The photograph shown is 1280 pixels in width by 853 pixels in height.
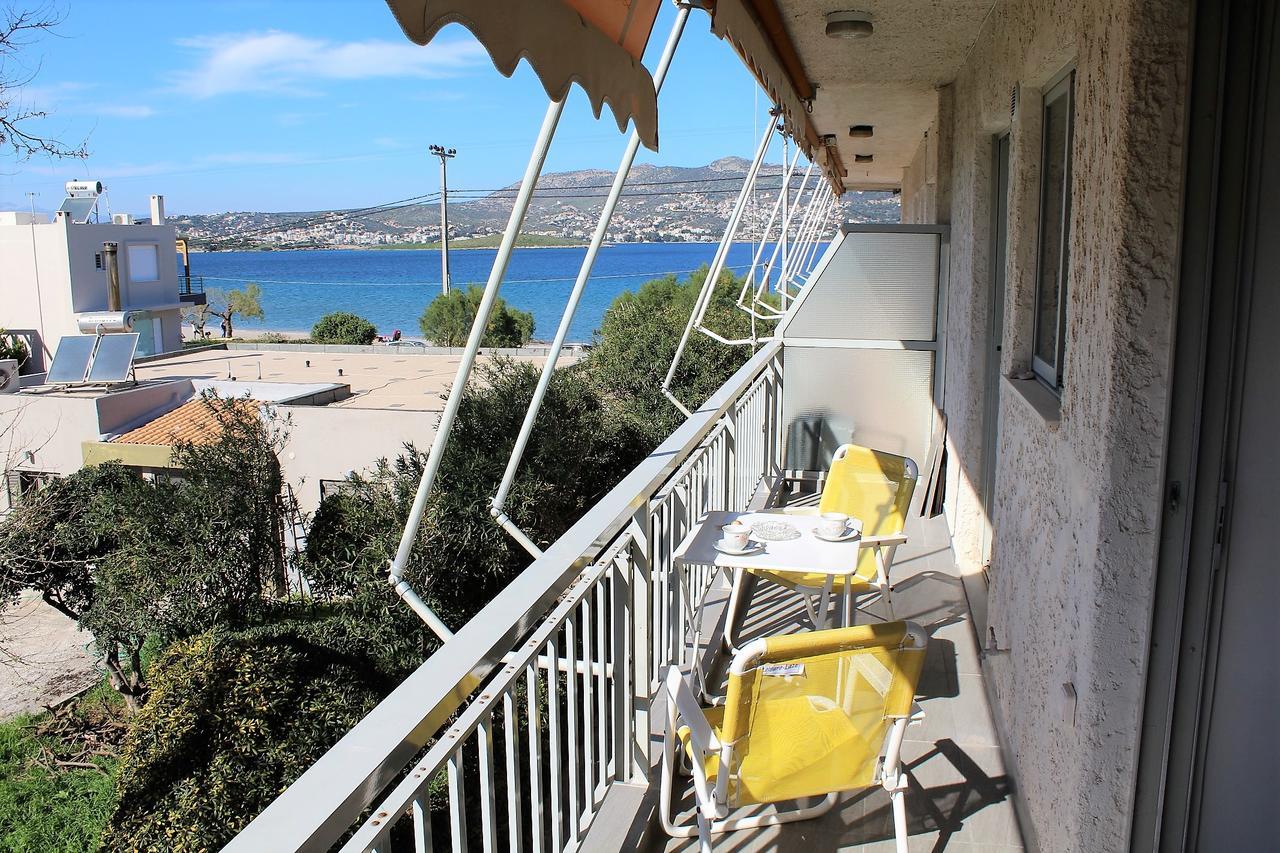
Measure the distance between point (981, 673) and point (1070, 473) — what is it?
1535 millimetres

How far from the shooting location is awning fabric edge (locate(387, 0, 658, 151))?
1156 mm

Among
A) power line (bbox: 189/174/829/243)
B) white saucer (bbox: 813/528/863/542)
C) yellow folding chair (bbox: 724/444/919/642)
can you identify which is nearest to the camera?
white saucer (bbox: 813/528/863/542)

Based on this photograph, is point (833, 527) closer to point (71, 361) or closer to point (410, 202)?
point (71, 361)

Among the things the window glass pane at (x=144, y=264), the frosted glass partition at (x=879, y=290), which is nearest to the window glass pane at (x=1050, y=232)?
the frosted glass partition at (x=879, y=290)

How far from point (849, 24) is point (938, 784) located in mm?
2890

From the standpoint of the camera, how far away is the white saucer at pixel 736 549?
296 cm

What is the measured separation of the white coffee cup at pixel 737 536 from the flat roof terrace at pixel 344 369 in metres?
23.9

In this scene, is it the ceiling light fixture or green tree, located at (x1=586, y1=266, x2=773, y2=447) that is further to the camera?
green tree, located at (x1=586, y1=266, x2=773, y2=447)

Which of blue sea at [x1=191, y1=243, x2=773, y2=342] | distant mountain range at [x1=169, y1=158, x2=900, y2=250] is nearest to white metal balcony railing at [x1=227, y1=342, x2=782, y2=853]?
blue sea at [x1=191, y1=243, x2=773, y2=342]

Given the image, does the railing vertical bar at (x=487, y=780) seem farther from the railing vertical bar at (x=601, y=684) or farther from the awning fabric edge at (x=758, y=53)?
the awning fabric edge at (x=758, y=53)

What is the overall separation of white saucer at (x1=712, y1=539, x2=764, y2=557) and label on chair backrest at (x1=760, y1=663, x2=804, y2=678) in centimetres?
99

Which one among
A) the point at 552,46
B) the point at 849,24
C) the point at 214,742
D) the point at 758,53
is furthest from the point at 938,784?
the point at 214,742

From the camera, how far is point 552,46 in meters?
1.50

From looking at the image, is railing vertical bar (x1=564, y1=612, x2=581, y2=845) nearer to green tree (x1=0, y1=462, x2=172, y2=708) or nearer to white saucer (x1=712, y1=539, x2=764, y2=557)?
white saucer (x1=712, y1=539, x2=764, y2=557)
